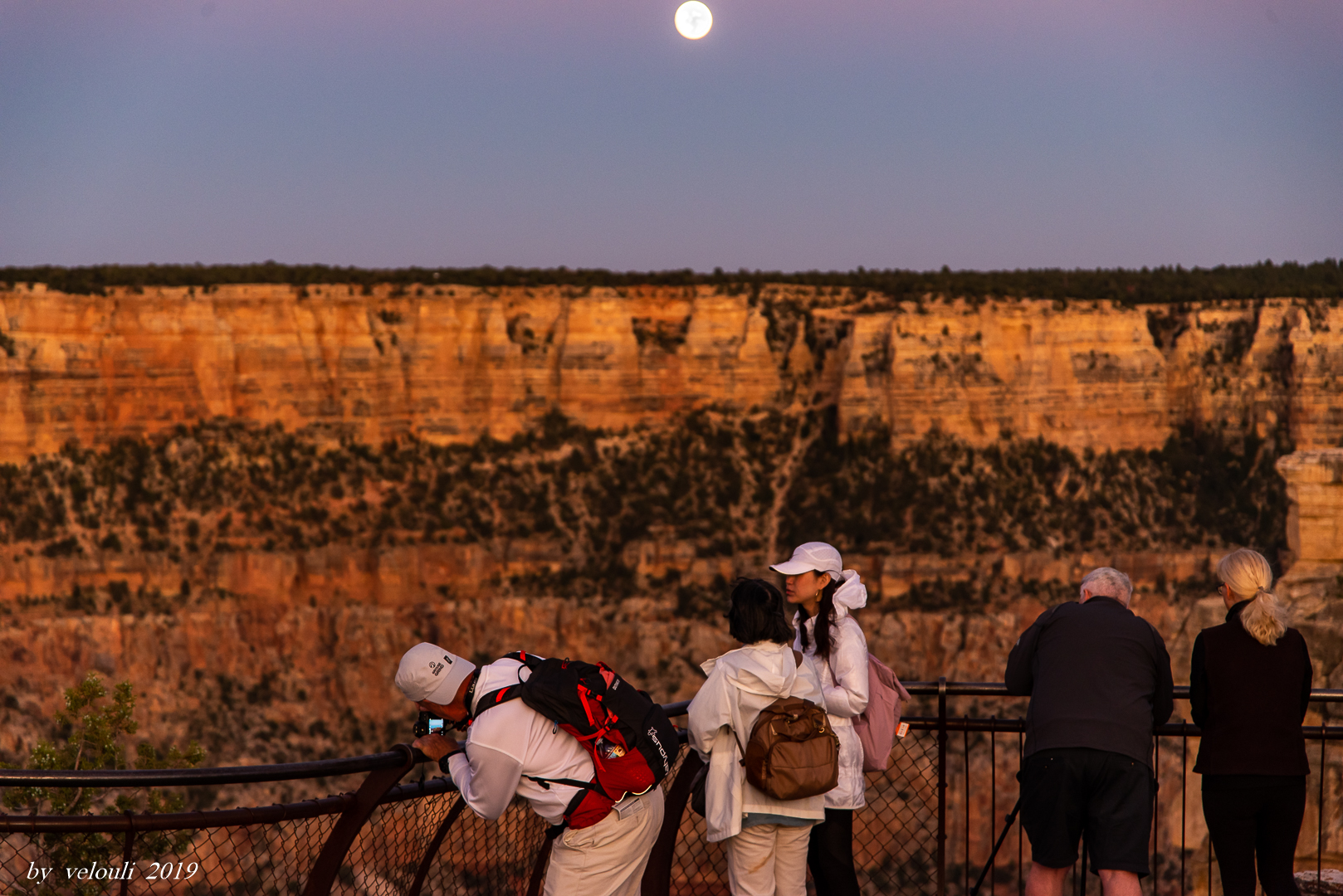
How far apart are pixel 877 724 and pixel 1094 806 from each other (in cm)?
102

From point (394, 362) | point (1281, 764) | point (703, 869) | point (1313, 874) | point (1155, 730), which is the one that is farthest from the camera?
point (394, 362)

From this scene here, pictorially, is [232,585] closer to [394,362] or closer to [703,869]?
[394,362]

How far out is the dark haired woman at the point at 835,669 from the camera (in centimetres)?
510

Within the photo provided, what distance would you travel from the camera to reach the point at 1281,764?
16.5 feet

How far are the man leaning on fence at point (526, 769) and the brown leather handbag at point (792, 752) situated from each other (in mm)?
479

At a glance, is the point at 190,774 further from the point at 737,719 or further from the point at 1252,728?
the point at 1252,728

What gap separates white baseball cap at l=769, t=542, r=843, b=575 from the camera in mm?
5203

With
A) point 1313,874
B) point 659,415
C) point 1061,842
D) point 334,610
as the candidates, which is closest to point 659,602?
point 659,415

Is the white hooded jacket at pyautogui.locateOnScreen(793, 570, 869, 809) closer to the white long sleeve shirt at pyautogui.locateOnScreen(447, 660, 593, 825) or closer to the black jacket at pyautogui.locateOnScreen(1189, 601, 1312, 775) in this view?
the white long sleeve shirt at pyautogui.locateOnScreen(447, 660, 593, 825)

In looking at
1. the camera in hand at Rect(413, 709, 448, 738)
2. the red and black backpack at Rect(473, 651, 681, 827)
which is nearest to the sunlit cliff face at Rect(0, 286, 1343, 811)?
the camera in hand at Rect(413, 709, 448, 738)

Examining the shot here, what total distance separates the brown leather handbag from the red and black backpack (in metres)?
0.36

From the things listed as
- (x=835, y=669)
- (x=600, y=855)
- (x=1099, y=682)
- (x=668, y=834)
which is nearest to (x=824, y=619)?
(x=835, y=669)

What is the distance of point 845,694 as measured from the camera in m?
5.05

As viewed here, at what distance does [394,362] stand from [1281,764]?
116 ft
